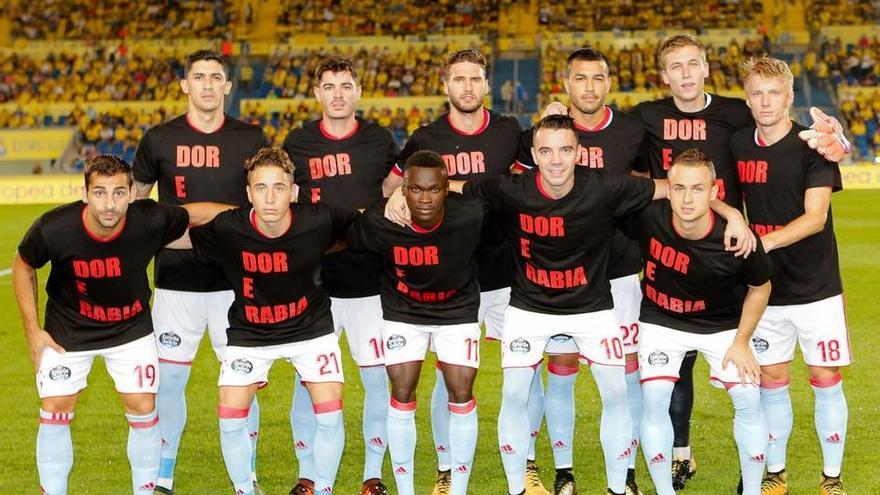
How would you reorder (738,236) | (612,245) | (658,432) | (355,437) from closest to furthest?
(738,236)
(658,432)
(612,245)
(355,437)

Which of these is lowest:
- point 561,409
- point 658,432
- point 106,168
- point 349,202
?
point 658,432

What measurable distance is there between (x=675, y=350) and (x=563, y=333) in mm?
597

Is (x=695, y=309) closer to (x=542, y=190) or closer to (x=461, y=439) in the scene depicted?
(x=542, y=190)

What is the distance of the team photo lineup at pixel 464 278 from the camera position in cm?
590

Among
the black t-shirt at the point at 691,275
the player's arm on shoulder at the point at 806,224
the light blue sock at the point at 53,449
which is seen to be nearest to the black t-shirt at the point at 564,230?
the black t-shirt at the point at 691,275

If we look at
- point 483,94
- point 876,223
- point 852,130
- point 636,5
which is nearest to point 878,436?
point 483,94

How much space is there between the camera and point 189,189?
651cm

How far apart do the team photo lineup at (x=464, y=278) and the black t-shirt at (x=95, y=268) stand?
1 centimetres

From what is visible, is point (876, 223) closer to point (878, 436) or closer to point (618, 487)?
point (878, 436)

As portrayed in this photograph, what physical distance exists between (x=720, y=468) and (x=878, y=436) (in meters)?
1.32

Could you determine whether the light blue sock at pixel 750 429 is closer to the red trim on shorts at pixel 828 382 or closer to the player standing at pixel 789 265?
the player standing at pixel 789 265

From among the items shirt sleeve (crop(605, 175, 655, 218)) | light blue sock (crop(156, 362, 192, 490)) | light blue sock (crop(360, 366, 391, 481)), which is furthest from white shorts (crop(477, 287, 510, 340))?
light blue sock (crop(156, 362, 192, 490))

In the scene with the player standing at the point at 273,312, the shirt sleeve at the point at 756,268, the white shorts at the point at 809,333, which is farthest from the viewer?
the white shorts at the point at 809,333

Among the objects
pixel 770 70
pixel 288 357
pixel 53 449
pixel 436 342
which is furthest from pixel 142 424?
pixel 770 70
